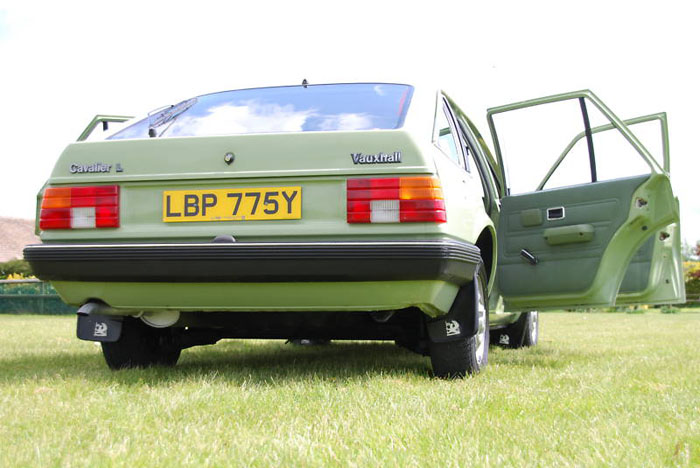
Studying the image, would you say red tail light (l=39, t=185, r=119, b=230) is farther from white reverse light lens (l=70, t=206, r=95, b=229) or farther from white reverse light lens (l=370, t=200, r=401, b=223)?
white reverse light lens (l=370, t=200, r=401, b=223)

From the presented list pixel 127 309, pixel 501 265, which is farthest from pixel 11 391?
pixel 501 265

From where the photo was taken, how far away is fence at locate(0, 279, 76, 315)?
1941cm

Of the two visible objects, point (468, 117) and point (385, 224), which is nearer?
point (385, 224)

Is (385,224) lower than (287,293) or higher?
higher

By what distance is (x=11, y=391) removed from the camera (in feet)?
11.1

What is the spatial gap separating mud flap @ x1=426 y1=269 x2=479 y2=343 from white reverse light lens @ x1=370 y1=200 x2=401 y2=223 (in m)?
0.73

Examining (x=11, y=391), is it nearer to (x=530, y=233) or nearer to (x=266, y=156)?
(x=266, y=156)

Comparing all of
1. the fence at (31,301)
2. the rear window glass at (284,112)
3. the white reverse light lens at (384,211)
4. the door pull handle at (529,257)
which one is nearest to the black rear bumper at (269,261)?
the white reverse light lens at (384,211)

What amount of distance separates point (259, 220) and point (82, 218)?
2.95 ft

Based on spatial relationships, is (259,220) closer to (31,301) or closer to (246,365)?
(246,365)

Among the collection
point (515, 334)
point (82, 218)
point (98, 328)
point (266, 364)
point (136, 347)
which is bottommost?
point (515, 334)

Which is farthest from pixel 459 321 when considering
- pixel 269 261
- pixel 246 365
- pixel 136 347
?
pixel 136 347

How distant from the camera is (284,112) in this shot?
3859mm

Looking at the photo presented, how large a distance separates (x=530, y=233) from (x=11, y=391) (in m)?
3.30
